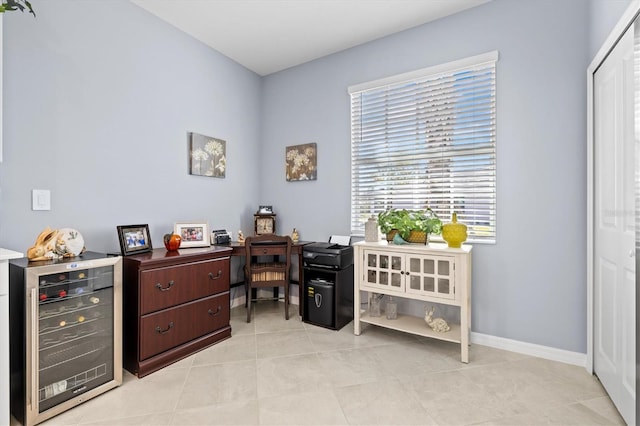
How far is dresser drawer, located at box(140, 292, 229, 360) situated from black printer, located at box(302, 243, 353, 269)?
85 cm

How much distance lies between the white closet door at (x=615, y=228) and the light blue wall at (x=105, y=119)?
3.25 metres

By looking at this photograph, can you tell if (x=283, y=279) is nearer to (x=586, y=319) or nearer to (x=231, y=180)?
(x=231, y=180)

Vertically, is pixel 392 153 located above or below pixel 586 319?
above

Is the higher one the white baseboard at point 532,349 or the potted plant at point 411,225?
the potted plant at point 411,225

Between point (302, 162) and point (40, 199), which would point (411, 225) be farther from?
point (40, 199)

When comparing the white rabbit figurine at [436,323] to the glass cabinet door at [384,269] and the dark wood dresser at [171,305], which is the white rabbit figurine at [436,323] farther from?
the dark wood dresser at [171,305]

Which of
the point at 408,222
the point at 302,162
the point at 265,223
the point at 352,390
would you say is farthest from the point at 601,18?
the point at 265,223

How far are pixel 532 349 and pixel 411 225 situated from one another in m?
1.33

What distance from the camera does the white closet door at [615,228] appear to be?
1.55 meters

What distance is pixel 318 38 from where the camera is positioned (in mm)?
3088

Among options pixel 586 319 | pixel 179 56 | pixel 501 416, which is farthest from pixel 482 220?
pixel 179 56

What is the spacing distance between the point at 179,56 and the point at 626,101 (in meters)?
3.40

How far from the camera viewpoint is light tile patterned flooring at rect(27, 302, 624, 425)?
5.44 ft

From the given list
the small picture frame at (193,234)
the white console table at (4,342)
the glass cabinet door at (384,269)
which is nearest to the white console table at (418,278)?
the glass cabinet door at (384,269)
